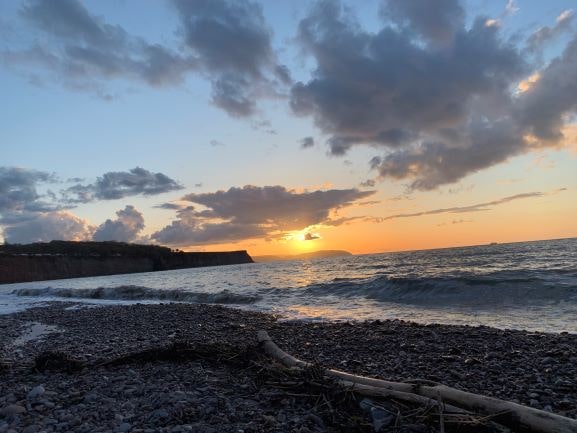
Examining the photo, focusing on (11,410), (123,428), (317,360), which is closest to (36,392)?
(11,410)

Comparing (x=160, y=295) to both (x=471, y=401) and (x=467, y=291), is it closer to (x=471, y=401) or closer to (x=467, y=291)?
(x=467, y=291)

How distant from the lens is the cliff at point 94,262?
96062 mm

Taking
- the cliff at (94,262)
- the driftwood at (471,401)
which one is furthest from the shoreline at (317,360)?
the cliff at (94,262)

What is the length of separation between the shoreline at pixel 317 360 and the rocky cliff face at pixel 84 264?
9888 cm

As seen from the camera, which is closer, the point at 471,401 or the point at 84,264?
the point at 471,401

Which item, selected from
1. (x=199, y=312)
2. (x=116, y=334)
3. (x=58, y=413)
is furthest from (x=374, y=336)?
(x=199, y=312)

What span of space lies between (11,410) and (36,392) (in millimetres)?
693

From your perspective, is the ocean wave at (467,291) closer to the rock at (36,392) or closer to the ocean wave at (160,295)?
the ocean wave at (160,295)

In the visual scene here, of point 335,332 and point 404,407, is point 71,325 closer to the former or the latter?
point 335,332

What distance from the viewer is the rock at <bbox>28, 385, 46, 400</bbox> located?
17.3 ft

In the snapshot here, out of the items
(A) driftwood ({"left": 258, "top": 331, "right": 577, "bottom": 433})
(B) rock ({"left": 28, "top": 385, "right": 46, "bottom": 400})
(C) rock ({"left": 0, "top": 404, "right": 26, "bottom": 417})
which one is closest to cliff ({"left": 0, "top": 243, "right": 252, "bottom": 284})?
(B) rock ({"left": 28, "top": 385, "right": 46, "bottom": 400})

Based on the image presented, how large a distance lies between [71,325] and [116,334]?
391 centimetres

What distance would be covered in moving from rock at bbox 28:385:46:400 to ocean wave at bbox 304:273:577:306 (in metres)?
14.7

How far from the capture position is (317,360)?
7254 mm
